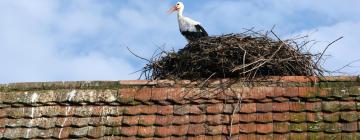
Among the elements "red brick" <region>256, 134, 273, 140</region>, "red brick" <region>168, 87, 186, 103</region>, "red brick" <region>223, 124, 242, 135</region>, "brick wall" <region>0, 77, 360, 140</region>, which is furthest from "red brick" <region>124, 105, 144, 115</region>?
"red brick" <region>256, 134, 273, 140</region>

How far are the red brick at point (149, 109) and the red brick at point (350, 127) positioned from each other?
6.05 feet

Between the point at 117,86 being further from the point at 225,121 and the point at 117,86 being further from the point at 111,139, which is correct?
the point at 225,121

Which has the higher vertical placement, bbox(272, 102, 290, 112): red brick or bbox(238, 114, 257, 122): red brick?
bbox(272, 102, 290, 112): red brick

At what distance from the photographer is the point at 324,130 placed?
5.93 meters

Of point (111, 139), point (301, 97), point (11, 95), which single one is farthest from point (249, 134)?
point (11, 95)

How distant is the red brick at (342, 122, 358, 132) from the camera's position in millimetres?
5879

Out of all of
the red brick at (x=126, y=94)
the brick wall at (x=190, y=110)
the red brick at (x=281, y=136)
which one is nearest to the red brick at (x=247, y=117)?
the brick wall at (x=190, y=110)

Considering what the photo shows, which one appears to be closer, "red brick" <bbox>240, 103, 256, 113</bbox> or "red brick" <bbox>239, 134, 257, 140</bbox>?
"red brick" <bbox>239, 134, 257, 140</bbox>

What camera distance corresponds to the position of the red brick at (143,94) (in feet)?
21.3

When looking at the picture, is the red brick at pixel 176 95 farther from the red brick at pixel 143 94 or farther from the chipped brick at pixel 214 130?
the chipped brick at pixel 214 130

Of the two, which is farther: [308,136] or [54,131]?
[54,131]

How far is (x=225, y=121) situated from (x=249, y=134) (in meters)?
0.28

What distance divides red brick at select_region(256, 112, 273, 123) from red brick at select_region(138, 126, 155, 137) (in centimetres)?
104

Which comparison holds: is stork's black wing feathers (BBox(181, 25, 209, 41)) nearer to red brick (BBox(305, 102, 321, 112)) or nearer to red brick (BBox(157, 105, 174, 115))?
red brick (BBox(157, 105, 174, 115))
